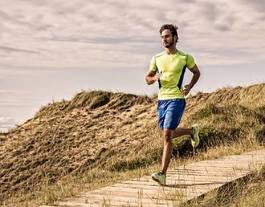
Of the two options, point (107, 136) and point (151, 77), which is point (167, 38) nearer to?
point (151, 77)

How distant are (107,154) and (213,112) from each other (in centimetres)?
325

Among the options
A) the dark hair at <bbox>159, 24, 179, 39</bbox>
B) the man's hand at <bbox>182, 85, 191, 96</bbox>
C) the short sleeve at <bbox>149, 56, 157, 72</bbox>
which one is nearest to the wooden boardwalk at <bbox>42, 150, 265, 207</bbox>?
the man's hand at <bbox>182, 85, 191, 96</bbox>

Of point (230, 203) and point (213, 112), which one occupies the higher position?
point (213, 112)

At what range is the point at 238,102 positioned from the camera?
58.5 ft

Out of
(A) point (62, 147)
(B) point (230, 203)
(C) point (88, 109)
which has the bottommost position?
(B) point (230, 203)

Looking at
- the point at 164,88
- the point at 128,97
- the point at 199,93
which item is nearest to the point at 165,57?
the point at 164,88

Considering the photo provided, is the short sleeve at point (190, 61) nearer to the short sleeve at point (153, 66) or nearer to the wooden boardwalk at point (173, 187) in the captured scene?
the short sleeve at point (153, 66)

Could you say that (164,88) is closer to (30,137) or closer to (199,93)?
(199,93)

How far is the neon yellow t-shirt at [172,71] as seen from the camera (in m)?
8.37

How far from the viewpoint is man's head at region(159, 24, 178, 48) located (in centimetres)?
836

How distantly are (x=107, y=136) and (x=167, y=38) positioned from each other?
399 inches

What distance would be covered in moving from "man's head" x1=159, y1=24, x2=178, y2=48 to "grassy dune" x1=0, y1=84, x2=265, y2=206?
407 cm

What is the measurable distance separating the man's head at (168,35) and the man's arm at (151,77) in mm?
471

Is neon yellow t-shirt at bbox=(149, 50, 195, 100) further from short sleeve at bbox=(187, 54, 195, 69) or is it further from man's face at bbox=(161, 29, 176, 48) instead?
man's face at bbox=(161, 29, 176, 48)
